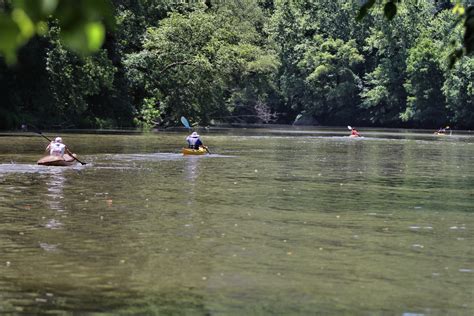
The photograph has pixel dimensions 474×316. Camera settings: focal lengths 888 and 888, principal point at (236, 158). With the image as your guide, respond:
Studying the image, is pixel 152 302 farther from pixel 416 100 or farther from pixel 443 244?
pixel 416 100

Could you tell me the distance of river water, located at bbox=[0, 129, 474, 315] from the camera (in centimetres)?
967

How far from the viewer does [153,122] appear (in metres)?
76.4

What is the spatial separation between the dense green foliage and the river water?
354 inches

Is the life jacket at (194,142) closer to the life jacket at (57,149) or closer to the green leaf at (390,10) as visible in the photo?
the life jacket at (57,149)

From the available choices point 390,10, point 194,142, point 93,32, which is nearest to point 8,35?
point 93,32

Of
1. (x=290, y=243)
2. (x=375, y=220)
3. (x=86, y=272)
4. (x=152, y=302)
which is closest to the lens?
(x=152, y=302)

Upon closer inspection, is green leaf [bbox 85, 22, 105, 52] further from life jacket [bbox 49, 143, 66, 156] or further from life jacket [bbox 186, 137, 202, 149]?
life jacket [bbox 186, 137, 202, 149]

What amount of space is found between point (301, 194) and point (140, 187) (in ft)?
14.5

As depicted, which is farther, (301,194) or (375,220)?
(301,194)

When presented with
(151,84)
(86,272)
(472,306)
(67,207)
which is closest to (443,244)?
(472,306)

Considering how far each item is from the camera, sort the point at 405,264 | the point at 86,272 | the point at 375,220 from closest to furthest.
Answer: the point at 86,272 → the point at 405,264 → the point at 375,220

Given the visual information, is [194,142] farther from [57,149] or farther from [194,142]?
[57,149]

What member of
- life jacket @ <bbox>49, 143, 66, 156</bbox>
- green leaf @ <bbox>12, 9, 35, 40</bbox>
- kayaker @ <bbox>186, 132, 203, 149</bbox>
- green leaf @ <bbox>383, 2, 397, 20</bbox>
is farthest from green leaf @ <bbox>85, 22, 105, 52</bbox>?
kayaker @ <bbox>186, 132, 203, 149</bbox>

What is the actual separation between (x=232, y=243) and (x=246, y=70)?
66.9 metres
